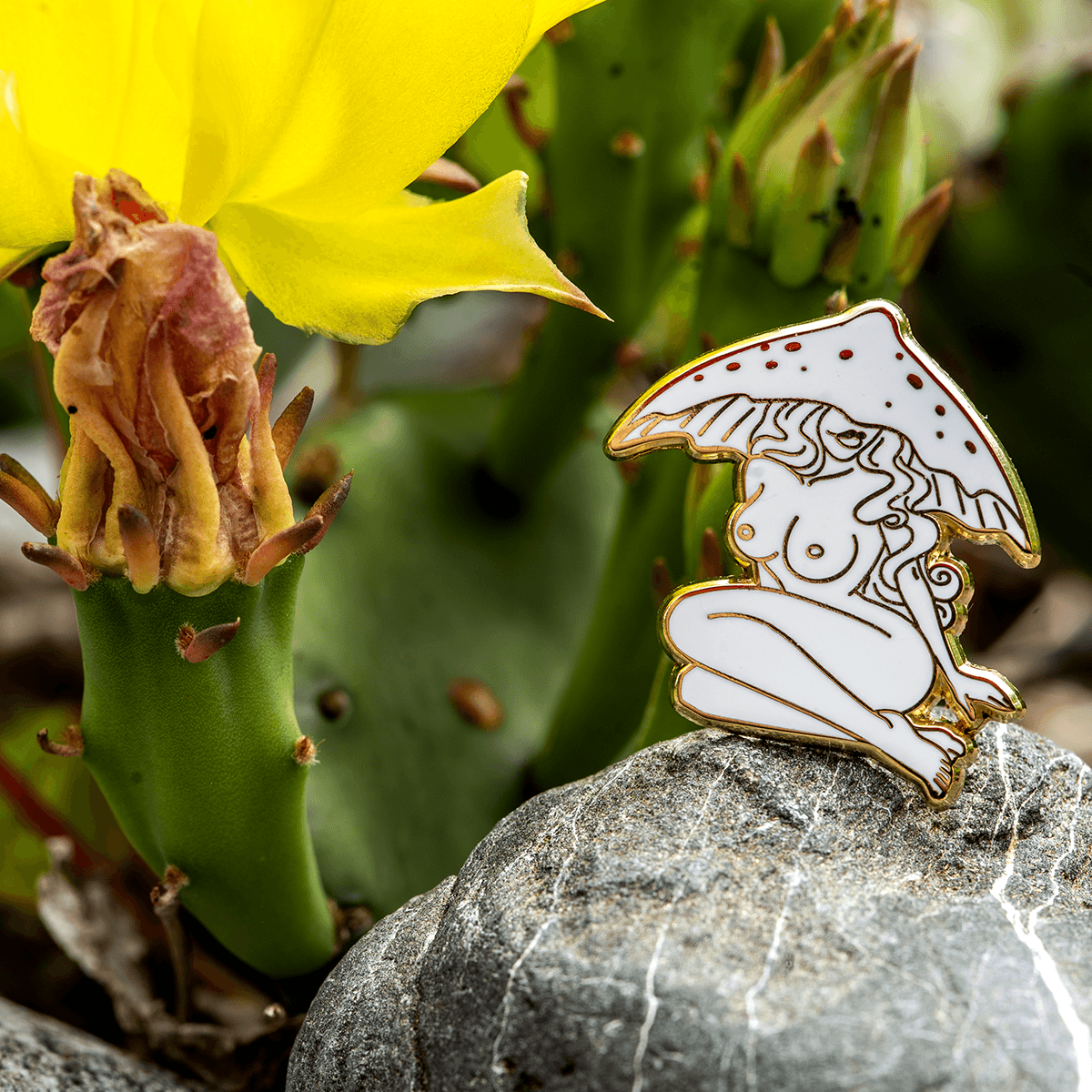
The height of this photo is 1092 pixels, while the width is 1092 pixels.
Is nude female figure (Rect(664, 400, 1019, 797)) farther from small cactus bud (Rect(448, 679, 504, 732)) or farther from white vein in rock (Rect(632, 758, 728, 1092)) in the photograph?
small cactus bud (Rect(448, 679, 504, 732))

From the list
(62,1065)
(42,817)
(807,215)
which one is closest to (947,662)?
(807,215)

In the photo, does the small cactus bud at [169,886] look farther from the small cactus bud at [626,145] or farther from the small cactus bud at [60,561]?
the small cactus bud at [626,145]

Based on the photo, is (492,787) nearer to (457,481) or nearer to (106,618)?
(457,481)

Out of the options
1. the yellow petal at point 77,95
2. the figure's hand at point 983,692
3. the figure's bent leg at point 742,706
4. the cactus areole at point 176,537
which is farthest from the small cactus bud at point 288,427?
the figure's hand at point 983,692

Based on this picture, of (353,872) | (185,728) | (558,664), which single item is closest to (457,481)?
(558,664)

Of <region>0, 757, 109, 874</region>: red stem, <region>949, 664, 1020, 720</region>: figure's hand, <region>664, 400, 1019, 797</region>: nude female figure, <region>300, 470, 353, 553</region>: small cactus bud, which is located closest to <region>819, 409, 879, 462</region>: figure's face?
<region>664, 400, 1019, 797</region>: nude female figure

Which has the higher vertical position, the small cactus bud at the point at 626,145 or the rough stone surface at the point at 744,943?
the small cactus bud at the point at 626,145
